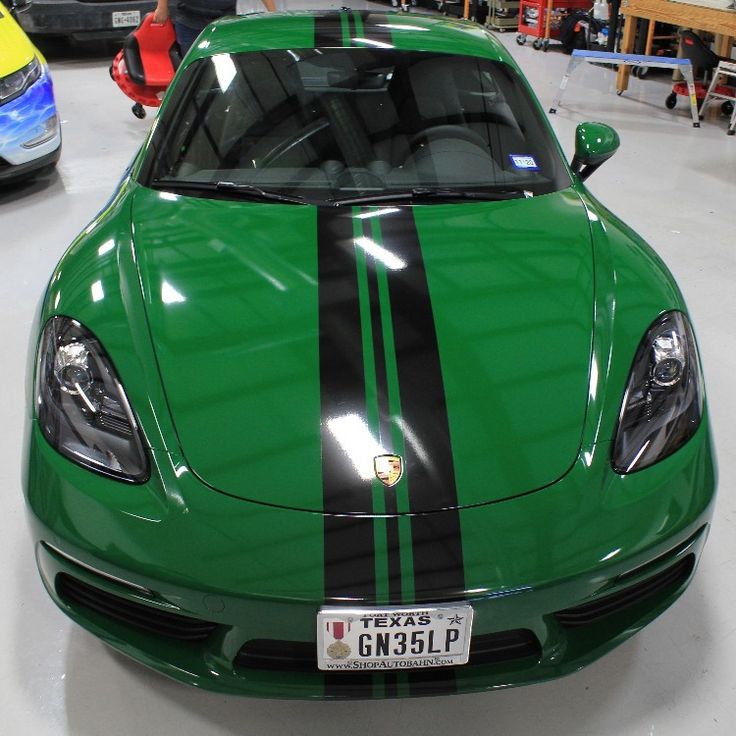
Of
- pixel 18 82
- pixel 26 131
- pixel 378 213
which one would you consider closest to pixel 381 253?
pixel 378 213

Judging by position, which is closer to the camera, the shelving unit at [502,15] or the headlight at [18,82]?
the headlight at [18,82]

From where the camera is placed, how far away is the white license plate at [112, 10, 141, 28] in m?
6.58

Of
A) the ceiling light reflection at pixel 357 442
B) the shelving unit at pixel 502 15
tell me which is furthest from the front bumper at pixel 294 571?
the shelving unit at pixel 502 15

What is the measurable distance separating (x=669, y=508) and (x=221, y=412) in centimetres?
74

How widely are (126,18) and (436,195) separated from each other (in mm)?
5600

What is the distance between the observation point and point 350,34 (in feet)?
7.52

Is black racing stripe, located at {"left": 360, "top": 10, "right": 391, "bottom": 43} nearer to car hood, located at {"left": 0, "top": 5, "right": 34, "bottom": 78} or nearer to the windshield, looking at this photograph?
the windshield

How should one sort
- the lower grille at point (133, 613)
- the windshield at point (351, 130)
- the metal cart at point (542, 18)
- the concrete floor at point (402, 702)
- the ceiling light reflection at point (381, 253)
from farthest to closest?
1. the metal cart at point (542, 18)
2. the windshield at point (351, 130)
3. the ceiling light reflection at point (381, 253)
4. the concrete floor at point (402, 702)
5. the lower grille at point (133, 613)

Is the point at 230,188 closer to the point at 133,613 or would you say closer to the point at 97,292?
the point at 97,292

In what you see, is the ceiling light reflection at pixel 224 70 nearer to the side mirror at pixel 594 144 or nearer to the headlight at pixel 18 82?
the side mirror at pixel 594 144

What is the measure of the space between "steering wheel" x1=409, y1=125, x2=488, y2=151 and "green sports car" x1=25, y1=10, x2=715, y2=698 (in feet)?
0.72

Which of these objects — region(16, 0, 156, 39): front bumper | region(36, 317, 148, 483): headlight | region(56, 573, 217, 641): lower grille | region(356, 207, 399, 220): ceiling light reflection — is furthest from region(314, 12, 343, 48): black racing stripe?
region(16, 0, 156, 39): front bumper

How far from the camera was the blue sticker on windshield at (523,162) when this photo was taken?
205cm

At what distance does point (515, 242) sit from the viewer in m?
1.79
